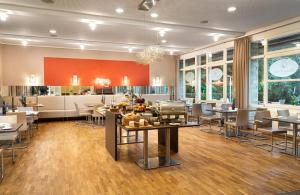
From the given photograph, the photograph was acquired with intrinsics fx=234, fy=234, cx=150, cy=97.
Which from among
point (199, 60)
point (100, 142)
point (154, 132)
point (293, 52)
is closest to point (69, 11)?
point (100, 142)

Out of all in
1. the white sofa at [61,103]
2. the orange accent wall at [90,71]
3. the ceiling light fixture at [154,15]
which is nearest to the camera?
the ceiling light fixture at [154,15]

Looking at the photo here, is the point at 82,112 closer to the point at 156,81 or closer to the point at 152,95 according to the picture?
the point at 152,95

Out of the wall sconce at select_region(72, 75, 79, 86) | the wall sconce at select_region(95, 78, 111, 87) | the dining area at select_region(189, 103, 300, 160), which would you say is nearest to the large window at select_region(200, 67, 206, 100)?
the dining area at select_region(189, 103, 300, 160)

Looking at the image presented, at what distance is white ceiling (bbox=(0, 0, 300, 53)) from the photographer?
515cm

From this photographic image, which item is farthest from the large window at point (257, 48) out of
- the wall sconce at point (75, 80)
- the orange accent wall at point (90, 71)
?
the wall sconce at point (75, 80)

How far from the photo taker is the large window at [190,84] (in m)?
11.3

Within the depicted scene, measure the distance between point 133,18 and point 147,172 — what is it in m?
4.07

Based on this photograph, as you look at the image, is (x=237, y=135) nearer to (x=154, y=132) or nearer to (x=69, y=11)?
(x=154, y=132)

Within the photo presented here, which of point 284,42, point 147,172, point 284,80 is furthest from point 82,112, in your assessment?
point 284,42

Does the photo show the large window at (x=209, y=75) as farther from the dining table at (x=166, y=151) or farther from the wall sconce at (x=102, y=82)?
the dining table at (x=166, y=151)

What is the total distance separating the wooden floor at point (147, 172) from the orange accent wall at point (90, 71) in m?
5.35

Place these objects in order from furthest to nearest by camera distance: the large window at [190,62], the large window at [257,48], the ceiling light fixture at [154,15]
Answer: the large window at [190,62]
the large window at [257,48]
the ceiling light fixture at [154,15]

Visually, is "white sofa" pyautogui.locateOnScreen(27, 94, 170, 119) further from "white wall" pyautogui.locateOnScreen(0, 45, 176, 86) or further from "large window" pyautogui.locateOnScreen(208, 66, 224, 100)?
"large window" pyautogui.locateOnScreen(208, 66, 224, 100)

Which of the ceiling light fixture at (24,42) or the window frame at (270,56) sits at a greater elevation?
the ceiling light fixture at (24,42)
